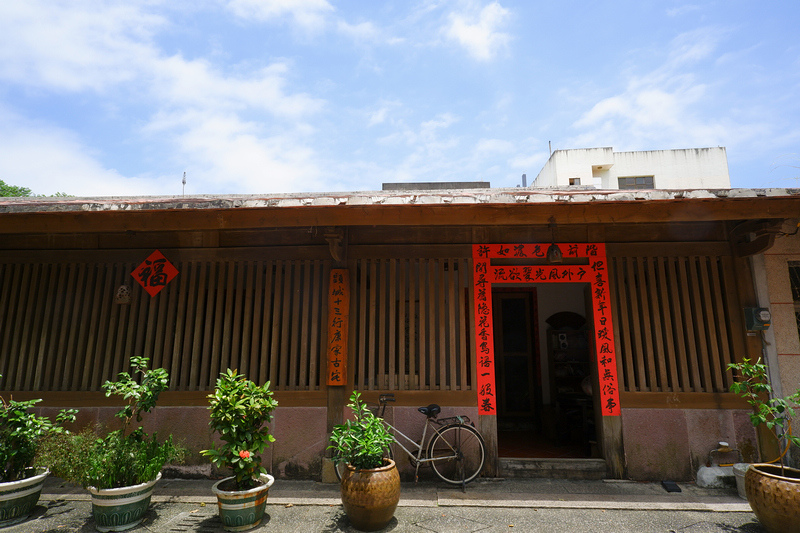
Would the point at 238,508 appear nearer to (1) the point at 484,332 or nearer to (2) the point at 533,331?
(1) the point at 484,332

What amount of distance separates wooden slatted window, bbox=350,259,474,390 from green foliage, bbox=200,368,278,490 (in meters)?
1.76

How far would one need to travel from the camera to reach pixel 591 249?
6.40m

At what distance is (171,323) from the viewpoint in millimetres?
6555

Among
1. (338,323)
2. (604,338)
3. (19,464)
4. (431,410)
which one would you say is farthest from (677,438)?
(19,464)

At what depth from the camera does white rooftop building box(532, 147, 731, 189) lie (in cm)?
2192

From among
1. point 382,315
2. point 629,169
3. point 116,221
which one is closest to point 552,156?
point 629,169

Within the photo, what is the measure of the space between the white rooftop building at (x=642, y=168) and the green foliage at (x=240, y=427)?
20158mm

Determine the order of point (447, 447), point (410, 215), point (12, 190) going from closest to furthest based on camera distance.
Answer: point (410, 215), point (447, 447), point (12, 190)

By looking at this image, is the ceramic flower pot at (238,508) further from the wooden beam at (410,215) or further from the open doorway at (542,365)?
the open doorway at (542,365)

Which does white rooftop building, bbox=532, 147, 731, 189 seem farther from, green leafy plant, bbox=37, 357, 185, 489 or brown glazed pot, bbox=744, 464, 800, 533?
green leafy plant, bbox=37, 357, 185, 489

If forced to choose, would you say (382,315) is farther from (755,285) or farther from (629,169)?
(629,169)

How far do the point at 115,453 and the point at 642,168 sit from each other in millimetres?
24682

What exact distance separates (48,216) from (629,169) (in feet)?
78.6

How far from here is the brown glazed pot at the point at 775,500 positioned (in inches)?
165
